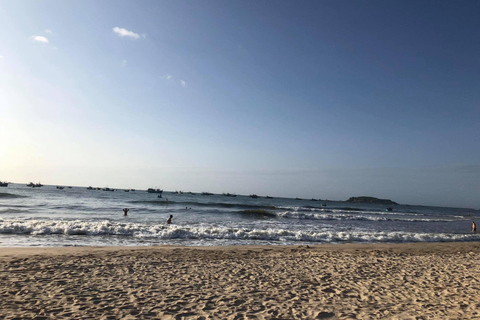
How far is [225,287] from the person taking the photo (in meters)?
7.07

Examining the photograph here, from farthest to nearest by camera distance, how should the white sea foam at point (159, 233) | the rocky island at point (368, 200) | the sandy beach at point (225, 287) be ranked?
the rocky island at point (368, 200)
the white sea foam at point (159, 233)
the sandy beach at point (225, 287)

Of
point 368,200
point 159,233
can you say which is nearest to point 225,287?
point 159,233

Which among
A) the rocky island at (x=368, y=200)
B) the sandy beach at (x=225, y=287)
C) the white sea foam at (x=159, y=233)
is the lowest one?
the rocky island at (x=368, y=200)

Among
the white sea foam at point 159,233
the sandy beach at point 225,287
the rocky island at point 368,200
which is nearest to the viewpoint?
the sandy beach at point 225,287

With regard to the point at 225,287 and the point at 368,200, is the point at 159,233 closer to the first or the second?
the point at 225,287

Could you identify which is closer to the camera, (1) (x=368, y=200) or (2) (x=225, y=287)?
(2) (x=225, y=287)

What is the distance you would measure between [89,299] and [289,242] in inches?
508

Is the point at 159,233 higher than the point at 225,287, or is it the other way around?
the point at 225,287

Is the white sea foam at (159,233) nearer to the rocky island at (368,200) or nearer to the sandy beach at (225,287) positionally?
the sandy beach at (225,287)

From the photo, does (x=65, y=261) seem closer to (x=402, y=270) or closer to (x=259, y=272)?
(x=259, y=272)

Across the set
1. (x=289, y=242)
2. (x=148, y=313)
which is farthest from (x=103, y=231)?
(x=148, y=313)

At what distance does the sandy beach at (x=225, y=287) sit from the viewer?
5516 millimetres

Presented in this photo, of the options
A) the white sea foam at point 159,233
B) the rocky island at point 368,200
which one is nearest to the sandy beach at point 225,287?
the white sea foam at point 159,233

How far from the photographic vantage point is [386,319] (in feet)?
17.6
